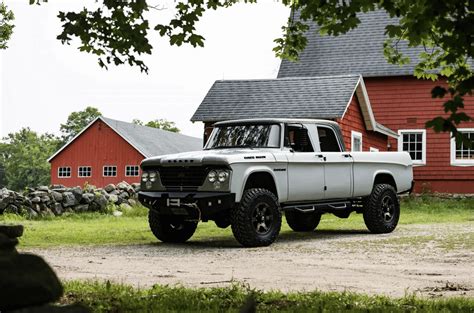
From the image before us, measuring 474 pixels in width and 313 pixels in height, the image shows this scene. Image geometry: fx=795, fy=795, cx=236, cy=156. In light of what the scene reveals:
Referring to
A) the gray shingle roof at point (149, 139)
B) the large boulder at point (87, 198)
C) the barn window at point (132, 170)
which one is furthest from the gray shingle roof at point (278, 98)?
the gray shingle roof at point (149, 139)

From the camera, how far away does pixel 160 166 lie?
1242 cm

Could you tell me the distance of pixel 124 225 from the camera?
57.9 feet

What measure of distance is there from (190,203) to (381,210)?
4.40m

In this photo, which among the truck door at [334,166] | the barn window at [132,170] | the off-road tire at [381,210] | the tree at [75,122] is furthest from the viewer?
the tree at [75,122]

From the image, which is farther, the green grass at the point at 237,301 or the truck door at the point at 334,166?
the truck door at the point at 334,166

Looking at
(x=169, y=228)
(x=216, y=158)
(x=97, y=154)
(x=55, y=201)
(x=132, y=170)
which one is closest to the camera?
(x=216, y=158)

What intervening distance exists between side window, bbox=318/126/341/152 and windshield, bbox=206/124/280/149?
3.90ft

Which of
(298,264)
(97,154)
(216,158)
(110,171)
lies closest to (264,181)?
(216,158)

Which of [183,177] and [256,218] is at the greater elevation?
[183,177]

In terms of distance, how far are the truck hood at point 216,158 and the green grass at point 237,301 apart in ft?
16.5

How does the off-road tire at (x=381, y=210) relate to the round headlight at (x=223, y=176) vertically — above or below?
below

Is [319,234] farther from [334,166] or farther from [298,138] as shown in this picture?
[298,138]

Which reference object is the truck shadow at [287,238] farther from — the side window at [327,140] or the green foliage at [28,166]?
the green foliage at [28,166]

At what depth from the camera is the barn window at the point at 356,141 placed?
27406 millimetres
